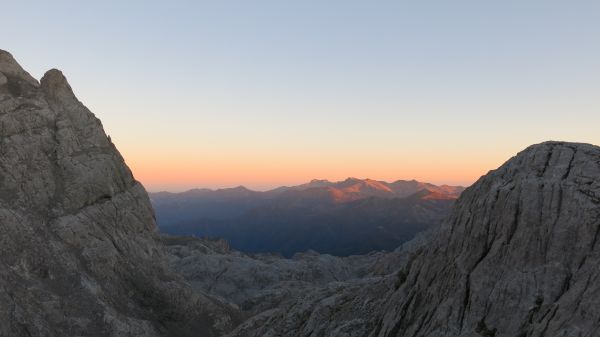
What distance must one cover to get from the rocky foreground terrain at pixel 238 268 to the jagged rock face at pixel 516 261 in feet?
0.27

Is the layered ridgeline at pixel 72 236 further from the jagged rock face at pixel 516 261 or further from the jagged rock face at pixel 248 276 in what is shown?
the jagged rock face at pixel 516 261

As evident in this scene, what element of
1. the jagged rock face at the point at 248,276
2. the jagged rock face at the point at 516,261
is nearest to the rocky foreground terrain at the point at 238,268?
the jagged rock face at the point at 516,261

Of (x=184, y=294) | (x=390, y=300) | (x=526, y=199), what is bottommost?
(x=184, y=294)

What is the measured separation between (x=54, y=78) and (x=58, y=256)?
4092 cm

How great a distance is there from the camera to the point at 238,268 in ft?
472

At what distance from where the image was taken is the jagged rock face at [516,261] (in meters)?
24.8

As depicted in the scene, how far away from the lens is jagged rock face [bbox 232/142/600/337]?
2480 centimetres

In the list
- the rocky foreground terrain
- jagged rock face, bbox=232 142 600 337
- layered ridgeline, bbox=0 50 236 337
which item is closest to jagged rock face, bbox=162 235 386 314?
the rocky foreground terrain

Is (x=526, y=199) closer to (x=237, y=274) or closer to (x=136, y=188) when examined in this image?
(x=136, y=188)

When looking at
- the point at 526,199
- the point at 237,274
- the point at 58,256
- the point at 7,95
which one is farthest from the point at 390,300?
the point at 237,274

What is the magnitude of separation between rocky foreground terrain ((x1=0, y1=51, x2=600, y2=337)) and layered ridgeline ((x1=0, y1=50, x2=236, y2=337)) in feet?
0.74

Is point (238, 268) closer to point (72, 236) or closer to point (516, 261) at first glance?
point (72, 236)

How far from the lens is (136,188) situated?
94.8 metres

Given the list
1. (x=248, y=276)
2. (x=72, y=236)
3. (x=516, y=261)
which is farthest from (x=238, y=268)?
(x=516, y=261)
